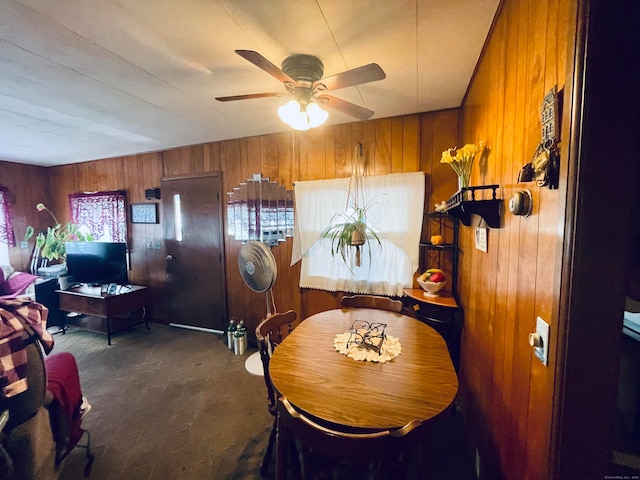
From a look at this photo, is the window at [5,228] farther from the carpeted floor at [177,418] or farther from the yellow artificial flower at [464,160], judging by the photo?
the yellow artificial flower at [464,160]

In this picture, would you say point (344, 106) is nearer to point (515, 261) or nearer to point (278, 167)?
point (515, 261)

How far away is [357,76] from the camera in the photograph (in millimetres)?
1296

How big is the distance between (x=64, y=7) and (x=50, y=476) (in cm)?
226

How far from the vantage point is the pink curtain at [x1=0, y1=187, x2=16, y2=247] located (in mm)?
3871

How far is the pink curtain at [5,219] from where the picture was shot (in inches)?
152

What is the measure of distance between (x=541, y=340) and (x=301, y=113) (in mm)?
1494

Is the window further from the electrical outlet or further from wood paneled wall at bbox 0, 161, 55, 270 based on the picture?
the electrical outlet

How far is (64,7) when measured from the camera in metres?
1.15

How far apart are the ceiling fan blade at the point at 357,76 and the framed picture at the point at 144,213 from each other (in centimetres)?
325

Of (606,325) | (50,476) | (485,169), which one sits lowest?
(50,476)

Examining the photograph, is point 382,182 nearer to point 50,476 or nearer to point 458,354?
point 458,354

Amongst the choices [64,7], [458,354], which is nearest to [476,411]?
[458,354]

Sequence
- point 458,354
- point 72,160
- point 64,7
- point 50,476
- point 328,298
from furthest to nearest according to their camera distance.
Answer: point 72,160 → point 328,298 → point 458,354 → point 50,476 → point 64,7

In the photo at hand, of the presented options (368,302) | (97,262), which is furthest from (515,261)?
(97,262)
